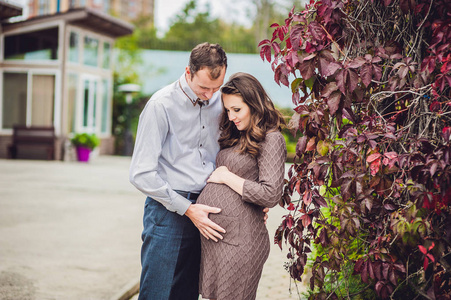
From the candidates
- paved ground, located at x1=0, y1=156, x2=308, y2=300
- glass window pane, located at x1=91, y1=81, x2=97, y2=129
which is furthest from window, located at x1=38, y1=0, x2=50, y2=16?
paved ground, located at x1=0, y1=156, x2=308, y2=300

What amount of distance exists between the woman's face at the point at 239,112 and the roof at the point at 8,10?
1649 centimetres

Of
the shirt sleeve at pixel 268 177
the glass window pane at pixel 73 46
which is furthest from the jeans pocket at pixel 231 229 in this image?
the glass window pane at pixel 73 46

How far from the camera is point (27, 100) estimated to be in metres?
20.0

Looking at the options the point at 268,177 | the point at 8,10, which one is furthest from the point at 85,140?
the point at 268,177

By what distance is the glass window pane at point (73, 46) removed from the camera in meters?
20.1

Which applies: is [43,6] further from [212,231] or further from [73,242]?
[212,231]

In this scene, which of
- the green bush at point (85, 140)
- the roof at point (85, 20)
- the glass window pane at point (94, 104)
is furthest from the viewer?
the glass window pane at point (94, 104)

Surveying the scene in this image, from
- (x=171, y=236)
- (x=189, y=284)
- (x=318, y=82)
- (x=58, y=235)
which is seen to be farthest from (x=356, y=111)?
Result: (x=58, y=235)

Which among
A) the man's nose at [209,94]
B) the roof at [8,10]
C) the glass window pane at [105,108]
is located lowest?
the glass window pane at [105,108]

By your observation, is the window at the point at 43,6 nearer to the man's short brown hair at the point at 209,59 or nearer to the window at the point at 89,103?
the window at the point at 89,103

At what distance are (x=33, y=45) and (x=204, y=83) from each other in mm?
18588

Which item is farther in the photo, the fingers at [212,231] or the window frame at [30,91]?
the window frame at [30,91]

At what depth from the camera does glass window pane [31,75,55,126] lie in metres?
19.9

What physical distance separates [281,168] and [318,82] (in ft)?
1.90
